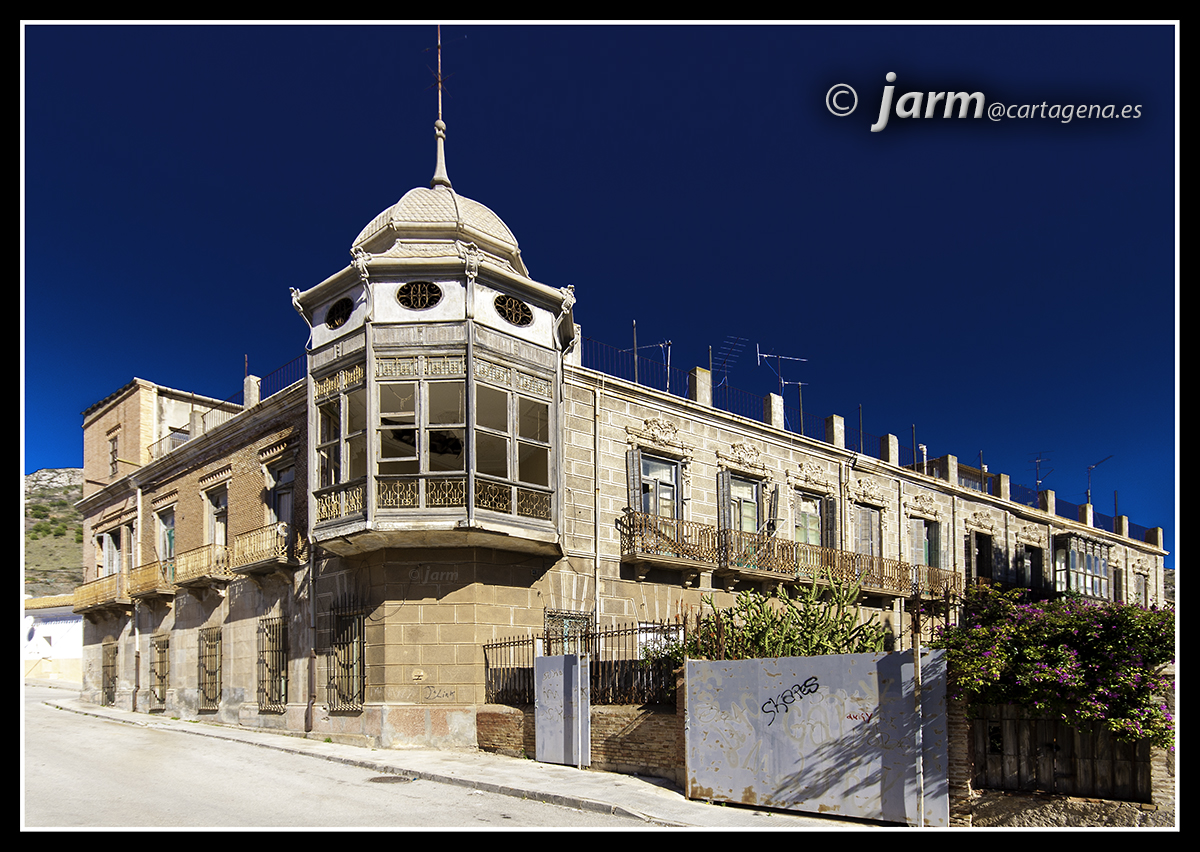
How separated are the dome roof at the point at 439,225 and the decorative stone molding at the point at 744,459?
24.4ft

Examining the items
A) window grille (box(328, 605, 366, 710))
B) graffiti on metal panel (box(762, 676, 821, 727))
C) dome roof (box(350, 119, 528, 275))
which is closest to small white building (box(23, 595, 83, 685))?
window grille (box(328, 605, 366, 710))

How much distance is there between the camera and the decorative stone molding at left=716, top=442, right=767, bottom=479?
83.7 feet

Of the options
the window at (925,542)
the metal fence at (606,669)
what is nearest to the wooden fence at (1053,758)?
the metal fence at (606,669)

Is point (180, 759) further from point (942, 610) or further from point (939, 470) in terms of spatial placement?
point (939, 470)


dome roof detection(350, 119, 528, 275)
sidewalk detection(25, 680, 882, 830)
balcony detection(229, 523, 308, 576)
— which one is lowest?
sidewalk detection(25, 680, 882, 830)

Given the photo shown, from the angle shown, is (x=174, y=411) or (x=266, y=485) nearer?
(x=266, y=485)

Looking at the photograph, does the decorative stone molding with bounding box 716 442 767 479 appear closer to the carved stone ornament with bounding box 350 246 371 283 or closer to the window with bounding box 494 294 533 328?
the window with bounding box 494 294 533 328

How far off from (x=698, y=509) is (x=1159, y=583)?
104 feet

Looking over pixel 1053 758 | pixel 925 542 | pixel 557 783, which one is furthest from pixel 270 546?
pixel 925 542

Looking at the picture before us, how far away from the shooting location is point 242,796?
41.9 ft

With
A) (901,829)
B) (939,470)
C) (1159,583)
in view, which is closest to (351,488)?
(901,829)

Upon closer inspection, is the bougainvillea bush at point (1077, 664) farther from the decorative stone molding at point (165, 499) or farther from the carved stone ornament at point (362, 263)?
the decorative stone molding at point (165, 499)

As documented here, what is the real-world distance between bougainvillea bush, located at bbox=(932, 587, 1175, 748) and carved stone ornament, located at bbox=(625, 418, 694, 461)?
12.2m

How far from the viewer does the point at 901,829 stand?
34.5ft
